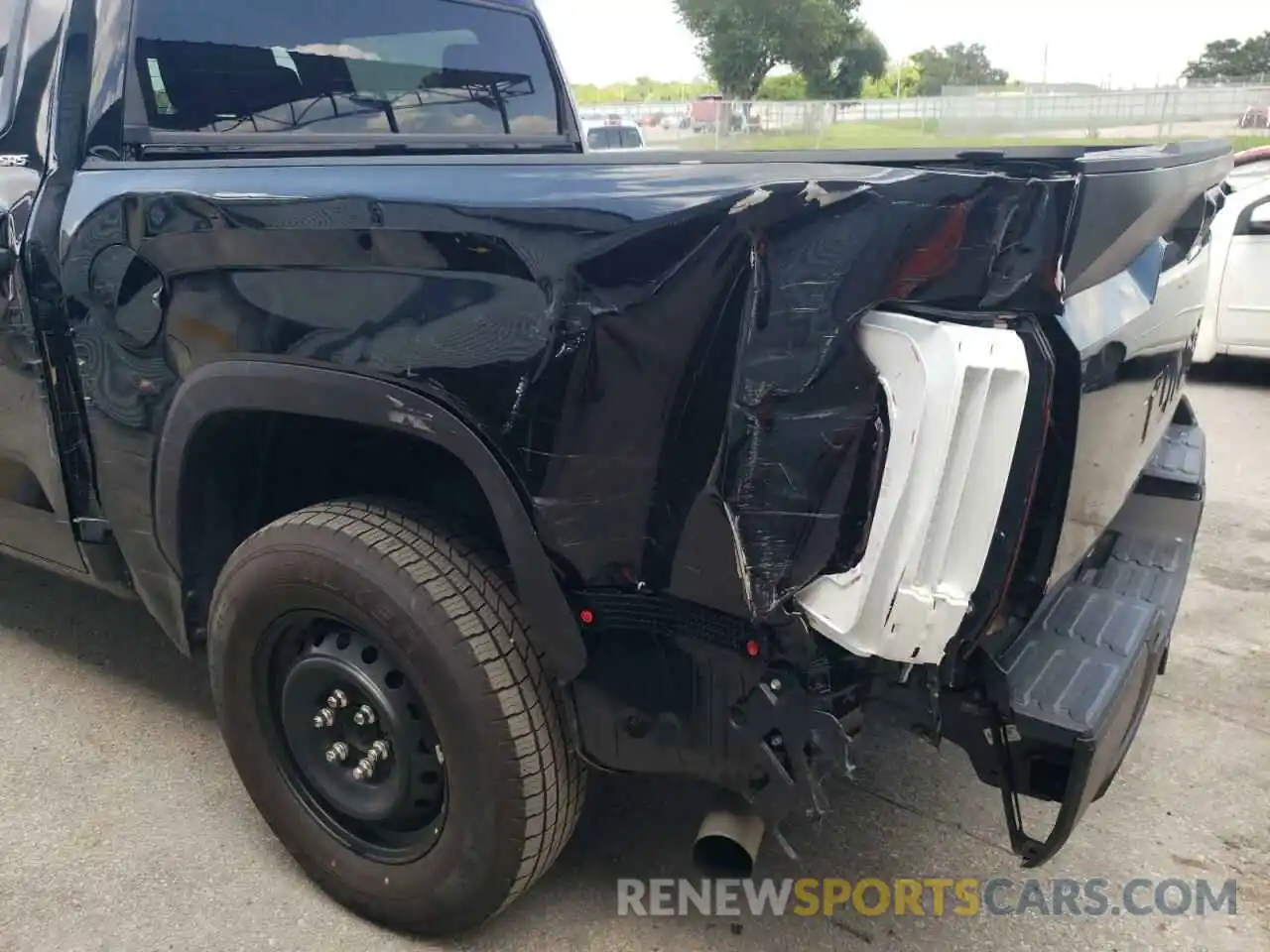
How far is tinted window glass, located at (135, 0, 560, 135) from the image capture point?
2.61 meters

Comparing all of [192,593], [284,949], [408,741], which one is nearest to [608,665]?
[408,741]

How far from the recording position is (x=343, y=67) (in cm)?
311

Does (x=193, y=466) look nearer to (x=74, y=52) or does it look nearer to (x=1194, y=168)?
(x=74, y=52)

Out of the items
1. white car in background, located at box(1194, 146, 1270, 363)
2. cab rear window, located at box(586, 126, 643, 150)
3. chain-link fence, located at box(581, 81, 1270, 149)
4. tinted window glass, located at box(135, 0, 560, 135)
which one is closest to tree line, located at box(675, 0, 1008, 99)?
chain-link fence, located at box(581, 81, 1270, 149)

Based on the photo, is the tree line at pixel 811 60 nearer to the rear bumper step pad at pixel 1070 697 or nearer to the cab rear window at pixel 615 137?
the cab rear window at pixel 615 137

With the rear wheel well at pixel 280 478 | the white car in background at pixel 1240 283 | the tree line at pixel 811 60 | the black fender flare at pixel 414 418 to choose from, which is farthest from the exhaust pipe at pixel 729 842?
the tree line at pixel 811 60

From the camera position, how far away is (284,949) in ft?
7.11

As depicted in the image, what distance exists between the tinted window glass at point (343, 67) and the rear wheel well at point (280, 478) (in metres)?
0.84

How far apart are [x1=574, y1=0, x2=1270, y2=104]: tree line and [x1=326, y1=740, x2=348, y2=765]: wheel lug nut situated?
39.2 metres

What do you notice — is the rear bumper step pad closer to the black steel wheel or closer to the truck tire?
the truck tire

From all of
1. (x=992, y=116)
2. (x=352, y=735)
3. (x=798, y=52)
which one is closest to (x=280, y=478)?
(x=352, y=735)

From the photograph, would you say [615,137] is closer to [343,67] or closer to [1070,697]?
[343,67]

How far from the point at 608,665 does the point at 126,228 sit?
137 cm

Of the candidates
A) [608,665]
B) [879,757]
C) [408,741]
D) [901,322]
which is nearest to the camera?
[901,322]
